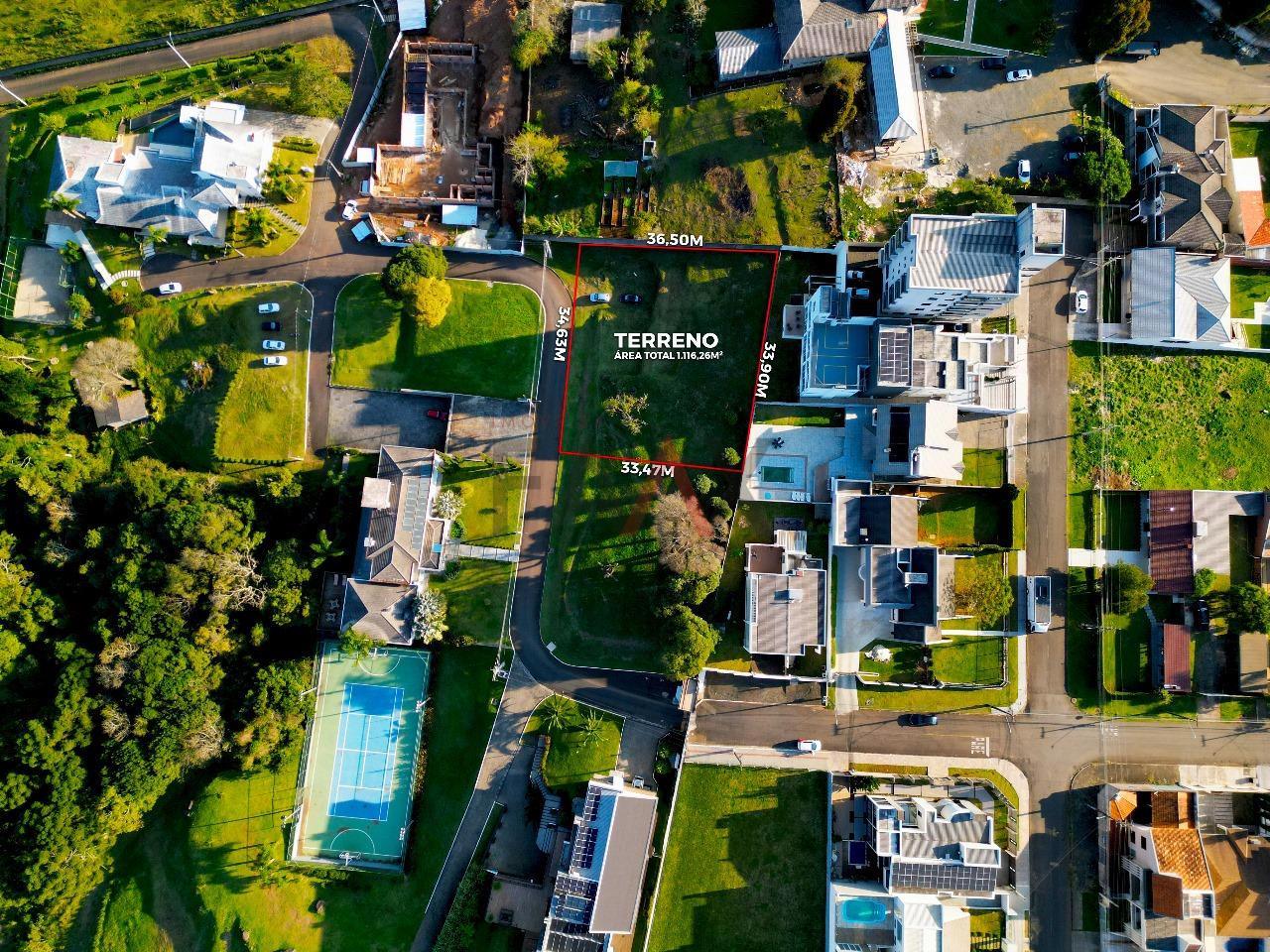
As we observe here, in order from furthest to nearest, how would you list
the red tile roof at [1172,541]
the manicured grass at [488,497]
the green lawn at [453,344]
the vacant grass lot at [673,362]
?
the green lawn at [453,344]
the manicured grass at [488,497]
the vacant grass lot at [673,362]
the red tile roof at [1172,541]

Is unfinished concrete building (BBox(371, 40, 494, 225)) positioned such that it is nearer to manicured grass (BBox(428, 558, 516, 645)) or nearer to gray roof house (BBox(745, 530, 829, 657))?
manicured grass (BBox(428, 558, 516, 645))

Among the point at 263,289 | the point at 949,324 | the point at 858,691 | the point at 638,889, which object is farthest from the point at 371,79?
the point at 638,889

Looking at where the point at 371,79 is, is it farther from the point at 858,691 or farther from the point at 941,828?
the point at 941,828

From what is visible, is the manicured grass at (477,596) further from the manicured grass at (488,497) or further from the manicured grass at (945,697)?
the manicured grass at (945,697)

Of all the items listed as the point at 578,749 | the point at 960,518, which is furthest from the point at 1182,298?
the point at 578,749

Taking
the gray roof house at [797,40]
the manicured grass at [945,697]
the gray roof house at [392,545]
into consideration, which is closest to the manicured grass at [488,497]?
the gray roof house at [392,545]
